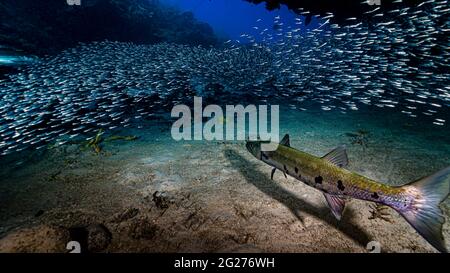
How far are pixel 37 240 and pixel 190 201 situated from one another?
7.66 feet

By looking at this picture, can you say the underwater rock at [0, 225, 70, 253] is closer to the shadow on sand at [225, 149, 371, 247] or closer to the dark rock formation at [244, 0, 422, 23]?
the shadow on sand at [225, 149, 371, 247]

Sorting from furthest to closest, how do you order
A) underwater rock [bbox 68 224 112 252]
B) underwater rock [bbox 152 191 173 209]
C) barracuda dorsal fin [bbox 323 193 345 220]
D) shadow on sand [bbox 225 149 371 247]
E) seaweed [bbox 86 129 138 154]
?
seaweed [bbox 86 129 138 154]
underwater rock [bbox 152 191 173 209]
shadow on sand [bbox 225 149 371 247]
underwater rock [bbox 68 224 112 252]
barracuda dorsal fin [bbox 323 193 345 220]

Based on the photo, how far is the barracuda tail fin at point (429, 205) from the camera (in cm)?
232

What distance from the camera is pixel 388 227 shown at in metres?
4.18

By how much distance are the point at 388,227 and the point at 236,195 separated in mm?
2616

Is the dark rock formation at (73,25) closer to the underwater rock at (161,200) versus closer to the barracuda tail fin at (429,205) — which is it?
the underwater rock at (161,200)

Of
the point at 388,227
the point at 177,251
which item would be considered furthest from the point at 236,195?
the point at 388,227

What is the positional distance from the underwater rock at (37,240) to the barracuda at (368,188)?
2982 millimetres

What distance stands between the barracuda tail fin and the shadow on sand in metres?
1.63

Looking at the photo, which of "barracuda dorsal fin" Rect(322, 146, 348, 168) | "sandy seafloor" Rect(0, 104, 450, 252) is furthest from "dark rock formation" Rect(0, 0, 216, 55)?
"barracuda dorsal fin" Rect(322, 146, 348, 168)

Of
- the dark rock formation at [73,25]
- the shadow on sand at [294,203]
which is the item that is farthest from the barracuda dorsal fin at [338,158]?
the dark rock formation at [73,25]

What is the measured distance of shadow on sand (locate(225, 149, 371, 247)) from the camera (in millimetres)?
4062

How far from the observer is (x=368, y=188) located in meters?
2.68

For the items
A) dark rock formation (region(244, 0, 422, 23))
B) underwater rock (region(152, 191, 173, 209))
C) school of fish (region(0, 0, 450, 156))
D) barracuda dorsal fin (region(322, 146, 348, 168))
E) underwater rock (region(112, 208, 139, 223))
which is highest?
dark rock formation (region(244, 0, 422, 23))
